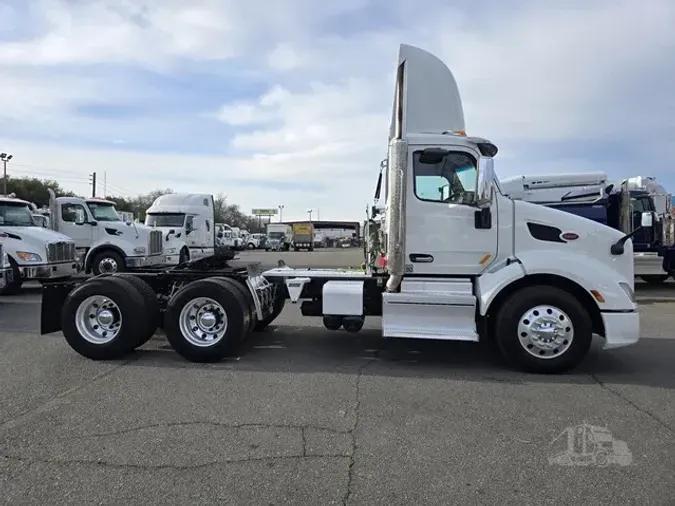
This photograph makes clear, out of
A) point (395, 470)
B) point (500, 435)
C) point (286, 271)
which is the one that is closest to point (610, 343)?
point (500, 435)

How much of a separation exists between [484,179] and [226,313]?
3.41 metres

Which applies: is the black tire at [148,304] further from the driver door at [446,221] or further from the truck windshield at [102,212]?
the truck windshield at [102,212]

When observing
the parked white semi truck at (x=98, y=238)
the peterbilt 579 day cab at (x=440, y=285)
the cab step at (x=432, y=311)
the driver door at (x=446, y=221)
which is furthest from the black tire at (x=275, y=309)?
the parked white semi truck at (x=98, y=238)

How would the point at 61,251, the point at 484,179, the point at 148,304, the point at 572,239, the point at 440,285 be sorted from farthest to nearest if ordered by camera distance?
the point at 61,251, the point at 148,304, the point at 440,285, the point at 572,239, the point at 484,179

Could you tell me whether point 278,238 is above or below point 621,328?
above

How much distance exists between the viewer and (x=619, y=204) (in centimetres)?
1416

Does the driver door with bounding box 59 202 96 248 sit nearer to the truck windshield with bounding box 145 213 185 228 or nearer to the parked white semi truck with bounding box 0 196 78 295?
the parked white semi truck with bounding box 0 196 78 295

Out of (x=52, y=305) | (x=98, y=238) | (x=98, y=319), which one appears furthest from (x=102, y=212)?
(x=98, y=319)


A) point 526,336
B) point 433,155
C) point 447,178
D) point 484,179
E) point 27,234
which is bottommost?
point 526,336

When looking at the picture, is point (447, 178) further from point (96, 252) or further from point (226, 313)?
point (96, 252)

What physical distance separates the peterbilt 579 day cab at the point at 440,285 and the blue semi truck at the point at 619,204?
8.25 meters

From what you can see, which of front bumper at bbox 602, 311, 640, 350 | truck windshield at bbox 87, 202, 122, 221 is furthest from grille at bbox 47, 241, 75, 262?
front bumper at bbox 602, 311, 640, 350

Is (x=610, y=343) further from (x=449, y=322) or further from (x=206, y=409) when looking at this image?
(x=206, y=409)

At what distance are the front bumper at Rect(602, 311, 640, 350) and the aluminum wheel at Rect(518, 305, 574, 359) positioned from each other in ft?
1.38
